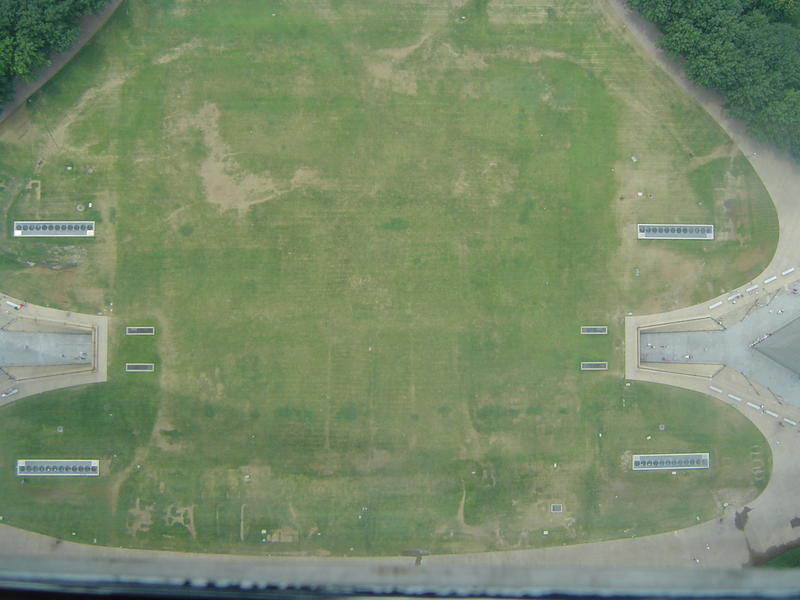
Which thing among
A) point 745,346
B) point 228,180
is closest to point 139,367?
point 228,180

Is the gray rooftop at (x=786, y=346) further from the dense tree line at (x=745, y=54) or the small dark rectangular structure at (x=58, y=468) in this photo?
the small dark rectangular structure at (x=58, y=468)

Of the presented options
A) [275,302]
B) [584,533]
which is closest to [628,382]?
[584,533]

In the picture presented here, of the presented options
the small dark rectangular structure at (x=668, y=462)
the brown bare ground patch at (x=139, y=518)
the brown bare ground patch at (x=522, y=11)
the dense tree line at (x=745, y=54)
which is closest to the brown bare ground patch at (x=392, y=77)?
the brown bare ground patch at (x=522, y=11)

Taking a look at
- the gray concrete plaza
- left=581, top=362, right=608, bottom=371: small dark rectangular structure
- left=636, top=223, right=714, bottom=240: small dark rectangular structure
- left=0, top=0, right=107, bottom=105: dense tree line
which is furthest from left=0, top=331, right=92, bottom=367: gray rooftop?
left=636, top=223, right=714, bottom=240: small dark rectangular structure

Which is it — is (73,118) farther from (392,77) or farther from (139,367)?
(392,77)

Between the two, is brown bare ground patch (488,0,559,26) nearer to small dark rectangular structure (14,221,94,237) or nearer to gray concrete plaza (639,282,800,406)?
gray concrete plaza (639,282,800,406)
